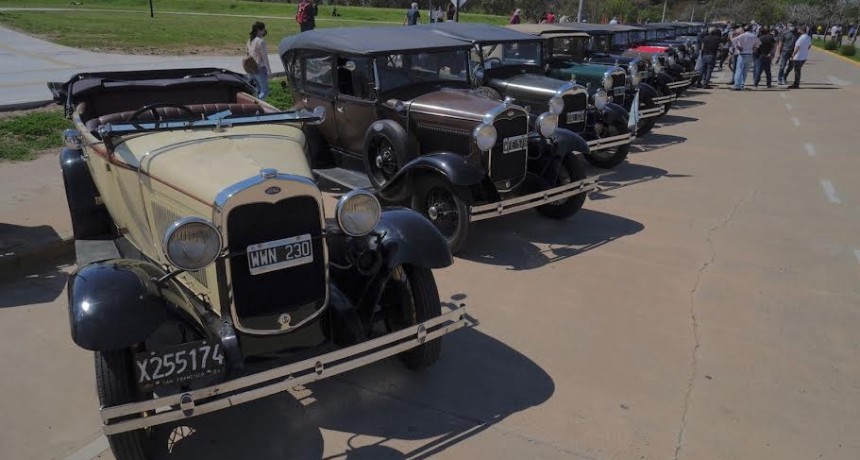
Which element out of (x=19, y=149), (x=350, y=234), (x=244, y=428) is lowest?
(x=244, y=428)

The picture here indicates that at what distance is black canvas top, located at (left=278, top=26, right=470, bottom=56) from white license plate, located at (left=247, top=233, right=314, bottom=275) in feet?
12.5

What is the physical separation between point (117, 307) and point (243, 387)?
678 millimetres

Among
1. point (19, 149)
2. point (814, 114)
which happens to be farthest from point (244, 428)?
point (814, 114)

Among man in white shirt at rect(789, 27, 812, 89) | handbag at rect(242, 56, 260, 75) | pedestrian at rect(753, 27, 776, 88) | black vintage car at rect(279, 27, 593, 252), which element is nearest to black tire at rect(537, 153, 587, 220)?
black vintage car at rect(279, 27, 593, 252)

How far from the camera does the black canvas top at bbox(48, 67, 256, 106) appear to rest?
17.0 feet

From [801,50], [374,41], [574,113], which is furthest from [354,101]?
[801,50]

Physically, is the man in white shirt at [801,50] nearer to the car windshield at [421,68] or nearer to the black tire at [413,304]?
the car windshield at [421,68]

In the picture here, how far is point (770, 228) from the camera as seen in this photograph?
675 cm

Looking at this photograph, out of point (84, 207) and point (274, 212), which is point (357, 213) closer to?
point (274, 212)

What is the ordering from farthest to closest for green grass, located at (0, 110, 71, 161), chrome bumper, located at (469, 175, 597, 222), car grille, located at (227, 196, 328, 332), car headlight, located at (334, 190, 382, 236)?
green grass, located at (0, 110, 71, 161) < chrome bumper, located at (469, 175, 597, 222) < car headlight, located at (334, 190, 382, 236) < car grille, located at (227, 196, 328, 332)

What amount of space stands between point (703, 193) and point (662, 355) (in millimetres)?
4443

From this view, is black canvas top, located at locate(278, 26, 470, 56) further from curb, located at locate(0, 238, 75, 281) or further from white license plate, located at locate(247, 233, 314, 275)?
white license plate, located at locate(247, 233, 314, 275)

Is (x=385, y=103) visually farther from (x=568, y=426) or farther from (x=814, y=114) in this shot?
(x=814, y=114)

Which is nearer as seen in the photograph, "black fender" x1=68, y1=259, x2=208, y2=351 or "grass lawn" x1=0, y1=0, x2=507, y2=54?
"black fender" x1=68, y1=259, x2=208, y2=351
